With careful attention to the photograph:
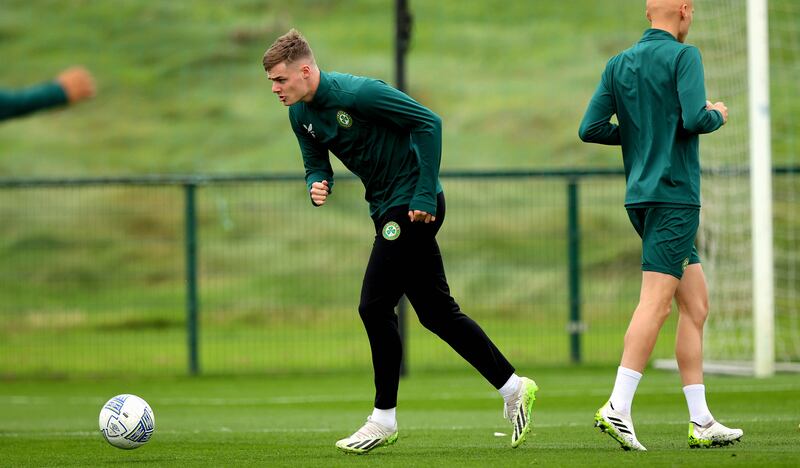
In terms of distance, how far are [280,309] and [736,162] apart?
5693mm

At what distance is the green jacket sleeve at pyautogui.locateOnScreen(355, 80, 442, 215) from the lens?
683 cm

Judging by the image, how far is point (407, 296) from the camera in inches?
276

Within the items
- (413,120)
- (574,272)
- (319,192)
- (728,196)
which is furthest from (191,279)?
(413,120)

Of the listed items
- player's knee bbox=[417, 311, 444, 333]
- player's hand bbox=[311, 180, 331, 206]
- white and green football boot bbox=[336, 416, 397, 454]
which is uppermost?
player's hand bbox=[311, 180, 331, 206]

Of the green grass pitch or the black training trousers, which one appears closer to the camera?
the green grass pitch

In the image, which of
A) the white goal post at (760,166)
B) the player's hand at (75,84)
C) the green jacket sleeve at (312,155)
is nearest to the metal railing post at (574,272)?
the white goal post at (760,166)

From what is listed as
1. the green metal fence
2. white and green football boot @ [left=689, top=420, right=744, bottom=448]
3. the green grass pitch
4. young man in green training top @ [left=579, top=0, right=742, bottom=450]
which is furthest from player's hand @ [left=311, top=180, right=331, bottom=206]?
the green metal fence

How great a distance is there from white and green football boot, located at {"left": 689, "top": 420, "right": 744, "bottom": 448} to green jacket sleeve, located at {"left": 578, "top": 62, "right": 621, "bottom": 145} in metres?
1.56

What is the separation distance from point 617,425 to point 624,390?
19 centimetres

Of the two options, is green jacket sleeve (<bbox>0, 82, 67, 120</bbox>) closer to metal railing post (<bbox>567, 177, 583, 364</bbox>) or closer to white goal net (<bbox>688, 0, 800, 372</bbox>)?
white goal net (<bbox>688, 0, 800, 372</bbox>)

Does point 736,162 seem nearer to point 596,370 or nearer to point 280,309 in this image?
point 596,370

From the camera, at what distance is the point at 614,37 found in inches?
1826

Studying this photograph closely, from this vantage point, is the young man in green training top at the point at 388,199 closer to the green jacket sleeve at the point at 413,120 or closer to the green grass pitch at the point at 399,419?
the green jacket sleeve at the point at 413,120

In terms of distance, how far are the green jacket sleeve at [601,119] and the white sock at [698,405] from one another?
136 cm
